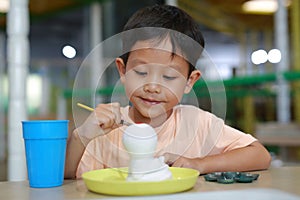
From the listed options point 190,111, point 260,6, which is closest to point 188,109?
point 190,111

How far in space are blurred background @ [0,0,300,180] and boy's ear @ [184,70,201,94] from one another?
0.6 inches

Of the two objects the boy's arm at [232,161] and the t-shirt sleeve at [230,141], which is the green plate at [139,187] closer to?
the boy's arm at [232,161]

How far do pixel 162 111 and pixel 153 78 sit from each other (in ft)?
0.29

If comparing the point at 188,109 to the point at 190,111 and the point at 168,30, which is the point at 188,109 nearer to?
the point at 190,111

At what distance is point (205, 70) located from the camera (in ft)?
2.45

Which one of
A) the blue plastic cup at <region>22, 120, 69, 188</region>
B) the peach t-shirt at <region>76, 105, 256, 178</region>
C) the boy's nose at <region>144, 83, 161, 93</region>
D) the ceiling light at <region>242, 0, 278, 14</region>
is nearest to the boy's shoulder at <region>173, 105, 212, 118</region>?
the peach t-shirt at <region>76, 105, 256, 178</region>

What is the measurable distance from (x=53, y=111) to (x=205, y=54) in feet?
19.4

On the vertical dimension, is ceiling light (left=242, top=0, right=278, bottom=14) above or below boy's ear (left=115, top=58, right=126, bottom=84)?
above

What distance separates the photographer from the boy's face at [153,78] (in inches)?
26.5

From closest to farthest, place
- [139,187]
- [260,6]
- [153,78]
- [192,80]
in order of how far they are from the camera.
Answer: [139,187] < [153,78] < [192,80] < [260,6]

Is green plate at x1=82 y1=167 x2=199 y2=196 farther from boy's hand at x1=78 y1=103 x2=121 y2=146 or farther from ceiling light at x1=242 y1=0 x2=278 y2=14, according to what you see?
ceiling light at x1=242 y1=0 x2=278 y2=14

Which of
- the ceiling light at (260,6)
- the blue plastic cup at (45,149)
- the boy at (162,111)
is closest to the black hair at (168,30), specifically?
the boy at (162,111)

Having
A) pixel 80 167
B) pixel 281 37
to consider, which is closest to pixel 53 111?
pixel 281 37

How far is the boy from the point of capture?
0.68m
